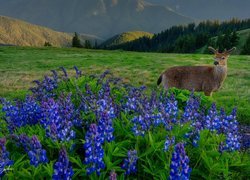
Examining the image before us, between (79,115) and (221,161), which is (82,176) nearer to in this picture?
(79,115)

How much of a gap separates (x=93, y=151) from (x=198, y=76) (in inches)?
452

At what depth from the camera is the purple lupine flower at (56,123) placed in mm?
4586

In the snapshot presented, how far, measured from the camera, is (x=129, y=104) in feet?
19.6

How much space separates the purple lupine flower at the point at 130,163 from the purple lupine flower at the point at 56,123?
82 cm

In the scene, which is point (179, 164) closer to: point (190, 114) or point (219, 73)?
point (190, 114)

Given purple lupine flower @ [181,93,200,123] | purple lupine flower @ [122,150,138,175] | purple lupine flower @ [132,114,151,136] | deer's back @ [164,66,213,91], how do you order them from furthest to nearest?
deer's back @ [164,66,213,91] → purple lupine flower @ [181,93,200,123] → purple lupine flower @ [132,114,151,136] → purple lupine flower @ [122,150,138,175]

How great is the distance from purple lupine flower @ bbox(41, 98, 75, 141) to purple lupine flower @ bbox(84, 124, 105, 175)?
2.00ft

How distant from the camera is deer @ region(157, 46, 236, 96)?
1458 centimetres

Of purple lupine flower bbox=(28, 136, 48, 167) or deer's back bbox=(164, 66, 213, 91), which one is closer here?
purple lupine flower bbox=(28, 136, 48, 167)

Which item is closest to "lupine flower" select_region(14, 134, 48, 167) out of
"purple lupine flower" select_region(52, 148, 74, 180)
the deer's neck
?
"purple lupine flower" select_region(52, 148, 74, 180)

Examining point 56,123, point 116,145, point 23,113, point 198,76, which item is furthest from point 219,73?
point 56,123

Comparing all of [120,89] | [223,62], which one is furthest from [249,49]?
[120,89]

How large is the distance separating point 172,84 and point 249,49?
79.0 meters

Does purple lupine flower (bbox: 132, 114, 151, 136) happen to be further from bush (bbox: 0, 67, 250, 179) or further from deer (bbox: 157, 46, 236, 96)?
deer (bbox: 157, 46, 236, 96)
